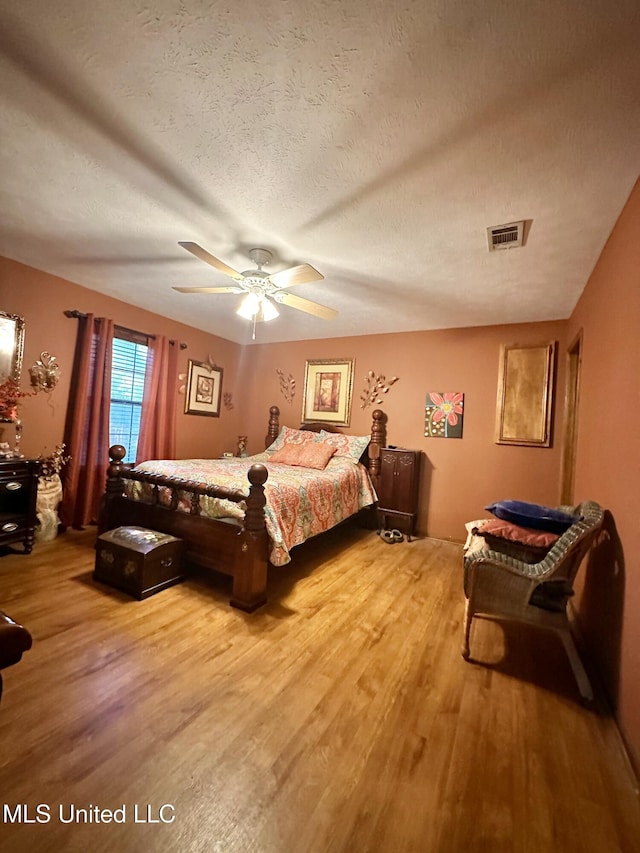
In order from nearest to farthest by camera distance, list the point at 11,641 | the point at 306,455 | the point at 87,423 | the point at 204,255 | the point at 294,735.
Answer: the point at 11,641 → the point at 294,735 → the point at 204,255 → the point at 87,423 → the point at 306,455

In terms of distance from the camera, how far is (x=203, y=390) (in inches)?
189

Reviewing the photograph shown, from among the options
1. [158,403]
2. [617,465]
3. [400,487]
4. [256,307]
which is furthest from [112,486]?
[617,465]

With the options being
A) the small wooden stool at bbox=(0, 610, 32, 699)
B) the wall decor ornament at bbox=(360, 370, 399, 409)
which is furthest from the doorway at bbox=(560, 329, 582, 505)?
the small wooden stool at bbox=(0, 610, 32, 699)

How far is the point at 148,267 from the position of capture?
9.67 feet

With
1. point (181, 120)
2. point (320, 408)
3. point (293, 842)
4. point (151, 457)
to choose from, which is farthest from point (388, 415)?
point (293, 842)

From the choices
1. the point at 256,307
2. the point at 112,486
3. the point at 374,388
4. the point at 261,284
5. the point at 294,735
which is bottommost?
the point at 294,735

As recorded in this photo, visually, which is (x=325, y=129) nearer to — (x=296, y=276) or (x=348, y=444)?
(x=296, y=276)

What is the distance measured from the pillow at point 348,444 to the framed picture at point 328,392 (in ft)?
1.07

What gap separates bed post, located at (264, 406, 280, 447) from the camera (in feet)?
16.3

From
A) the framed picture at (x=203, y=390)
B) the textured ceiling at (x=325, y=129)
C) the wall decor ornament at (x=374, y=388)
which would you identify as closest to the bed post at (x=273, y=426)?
the framed picture at (x=203, y=390)

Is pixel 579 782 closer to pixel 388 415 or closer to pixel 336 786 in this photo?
pixel 336 786

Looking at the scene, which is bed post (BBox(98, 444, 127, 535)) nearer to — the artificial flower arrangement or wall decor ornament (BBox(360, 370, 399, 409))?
the artificial flower arrangement

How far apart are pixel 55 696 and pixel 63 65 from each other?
250cm

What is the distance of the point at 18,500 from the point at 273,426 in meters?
2.89
